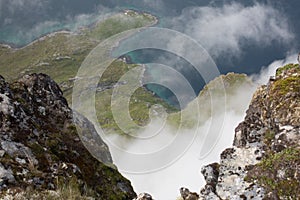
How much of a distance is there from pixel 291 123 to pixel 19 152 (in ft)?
78.4

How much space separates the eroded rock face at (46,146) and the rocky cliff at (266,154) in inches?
425

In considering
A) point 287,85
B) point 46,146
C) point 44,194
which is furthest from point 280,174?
point 46,146

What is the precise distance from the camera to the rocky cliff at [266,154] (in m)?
27.5

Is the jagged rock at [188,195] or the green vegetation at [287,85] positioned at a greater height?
the green vegetation at [287,85]

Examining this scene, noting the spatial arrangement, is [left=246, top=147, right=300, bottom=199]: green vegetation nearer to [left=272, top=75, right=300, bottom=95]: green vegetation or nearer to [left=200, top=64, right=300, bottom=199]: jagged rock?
[left=200, top=64, right=300, bottom=199]: jagged rock

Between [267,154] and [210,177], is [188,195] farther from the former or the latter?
[267,154]

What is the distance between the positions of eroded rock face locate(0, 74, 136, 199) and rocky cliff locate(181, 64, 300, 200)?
35.4 feet

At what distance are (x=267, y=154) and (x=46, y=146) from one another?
68.9 feet

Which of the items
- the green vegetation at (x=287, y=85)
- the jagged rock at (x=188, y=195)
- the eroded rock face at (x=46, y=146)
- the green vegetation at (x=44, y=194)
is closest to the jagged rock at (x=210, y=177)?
the jagged rock at (x=188, y=195)

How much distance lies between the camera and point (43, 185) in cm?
3225

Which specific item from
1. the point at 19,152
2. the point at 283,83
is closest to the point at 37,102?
the point at 19,152

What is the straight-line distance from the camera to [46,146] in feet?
125

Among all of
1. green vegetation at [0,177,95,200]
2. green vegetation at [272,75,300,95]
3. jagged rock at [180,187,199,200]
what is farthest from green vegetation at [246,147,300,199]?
green vegetation at [0,177,95,200]

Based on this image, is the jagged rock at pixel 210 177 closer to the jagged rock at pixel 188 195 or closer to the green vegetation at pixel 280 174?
the jagged rock at pixel 188 195
